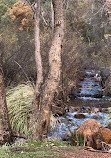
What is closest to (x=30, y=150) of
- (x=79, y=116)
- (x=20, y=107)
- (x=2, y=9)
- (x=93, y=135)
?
(x=93, y=135)

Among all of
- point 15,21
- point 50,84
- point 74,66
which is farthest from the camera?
point 15,21

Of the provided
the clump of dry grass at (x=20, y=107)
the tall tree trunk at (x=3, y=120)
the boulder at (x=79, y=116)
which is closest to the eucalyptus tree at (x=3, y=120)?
the tall tree trunk at (x=3, y=120)

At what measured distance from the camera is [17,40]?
38.3ft

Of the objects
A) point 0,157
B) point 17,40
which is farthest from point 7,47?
point 0,157

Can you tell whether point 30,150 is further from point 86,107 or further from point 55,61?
point 86,107

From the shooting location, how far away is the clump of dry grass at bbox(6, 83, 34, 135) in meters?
7.25

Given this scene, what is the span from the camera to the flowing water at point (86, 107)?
26.7 ft

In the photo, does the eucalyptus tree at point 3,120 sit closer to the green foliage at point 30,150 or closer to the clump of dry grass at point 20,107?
the green foliage at point 30,150

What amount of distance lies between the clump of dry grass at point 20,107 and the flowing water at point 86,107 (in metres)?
0.90

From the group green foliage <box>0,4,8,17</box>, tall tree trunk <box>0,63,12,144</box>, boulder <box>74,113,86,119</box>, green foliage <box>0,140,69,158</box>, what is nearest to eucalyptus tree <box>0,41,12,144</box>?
tall tree trunk <box>0,63,12,144</box>

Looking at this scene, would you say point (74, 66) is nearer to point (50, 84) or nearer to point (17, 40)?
point (17, 40)

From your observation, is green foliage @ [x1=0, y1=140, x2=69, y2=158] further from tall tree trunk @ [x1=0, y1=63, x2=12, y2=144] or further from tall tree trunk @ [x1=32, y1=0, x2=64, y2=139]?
tall tree trunk @ [x1=0, y1=63, x2=12, y2=144]

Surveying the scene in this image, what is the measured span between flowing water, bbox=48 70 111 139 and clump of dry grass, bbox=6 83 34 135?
2.94ft

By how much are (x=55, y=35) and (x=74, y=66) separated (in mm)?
8558
